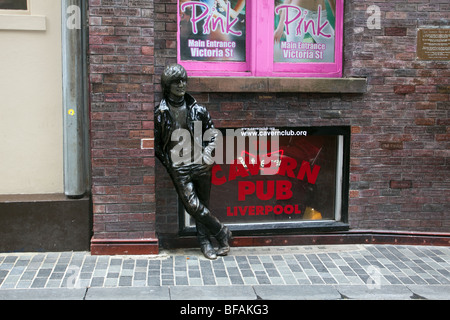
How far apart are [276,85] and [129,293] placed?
275cm

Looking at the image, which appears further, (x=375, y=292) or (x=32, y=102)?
(x=32, y=102)

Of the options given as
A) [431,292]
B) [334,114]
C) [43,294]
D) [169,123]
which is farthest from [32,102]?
[431,292]

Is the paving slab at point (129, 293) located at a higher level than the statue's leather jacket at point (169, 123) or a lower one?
lower

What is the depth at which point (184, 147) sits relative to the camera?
557cm

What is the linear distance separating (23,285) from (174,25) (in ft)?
10.0

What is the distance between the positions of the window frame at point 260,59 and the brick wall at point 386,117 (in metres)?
0.31

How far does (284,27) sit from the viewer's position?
6262 mm

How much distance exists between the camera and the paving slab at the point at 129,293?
15.3 feet

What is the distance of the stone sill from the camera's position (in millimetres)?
5848

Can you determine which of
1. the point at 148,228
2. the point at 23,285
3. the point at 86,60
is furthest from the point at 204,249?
the point at 86,60

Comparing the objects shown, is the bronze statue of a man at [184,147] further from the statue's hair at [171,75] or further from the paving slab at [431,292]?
the paving slab at [431,292]

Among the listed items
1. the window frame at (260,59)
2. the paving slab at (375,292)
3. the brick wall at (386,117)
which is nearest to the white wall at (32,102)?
the brick wall at (386,117)

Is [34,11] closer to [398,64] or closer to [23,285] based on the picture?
[23,285]

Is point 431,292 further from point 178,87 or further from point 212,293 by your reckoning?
point 178,87
